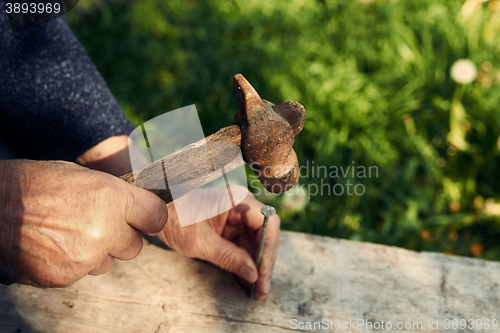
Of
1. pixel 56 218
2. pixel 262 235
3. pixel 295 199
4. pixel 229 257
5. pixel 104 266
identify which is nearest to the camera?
pixel 56 218

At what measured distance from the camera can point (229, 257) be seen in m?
1.14

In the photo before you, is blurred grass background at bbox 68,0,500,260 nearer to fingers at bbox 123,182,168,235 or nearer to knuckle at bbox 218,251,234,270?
knuckle at bbox 218,251,234,270

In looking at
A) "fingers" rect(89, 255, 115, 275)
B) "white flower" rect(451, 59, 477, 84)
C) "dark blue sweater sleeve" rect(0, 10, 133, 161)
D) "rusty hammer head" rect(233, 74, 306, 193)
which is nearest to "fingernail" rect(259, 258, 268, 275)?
"rusty hammer head" rect(233, 74, 306, 193)

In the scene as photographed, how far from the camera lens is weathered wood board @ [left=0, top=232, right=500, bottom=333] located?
1064mm

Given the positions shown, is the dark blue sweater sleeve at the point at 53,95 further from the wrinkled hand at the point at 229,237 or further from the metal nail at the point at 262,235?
the metal nail at the point at 262,235

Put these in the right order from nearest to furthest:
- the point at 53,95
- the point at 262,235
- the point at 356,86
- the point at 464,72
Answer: the point at 262,235 → the point at 53,95 → the point at 464,72 → the point at 356,86

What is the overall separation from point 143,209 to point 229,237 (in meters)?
0.50

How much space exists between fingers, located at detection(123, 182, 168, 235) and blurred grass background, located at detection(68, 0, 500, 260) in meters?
1.12

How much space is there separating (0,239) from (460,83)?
240 cm

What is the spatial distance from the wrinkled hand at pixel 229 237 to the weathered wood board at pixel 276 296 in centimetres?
7

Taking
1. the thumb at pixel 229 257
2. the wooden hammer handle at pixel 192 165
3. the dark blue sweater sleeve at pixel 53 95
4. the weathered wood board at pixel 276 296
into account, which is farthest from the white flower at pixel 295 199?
the wooden hammer handle at pixel 192 165

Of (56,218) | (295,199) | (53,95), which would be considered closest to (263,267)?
(56,218)

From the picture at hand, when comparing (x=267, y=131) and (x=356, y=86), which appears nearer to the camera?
(x=267, y=131)

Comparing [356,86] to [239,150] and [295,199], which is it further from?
[239,150]
